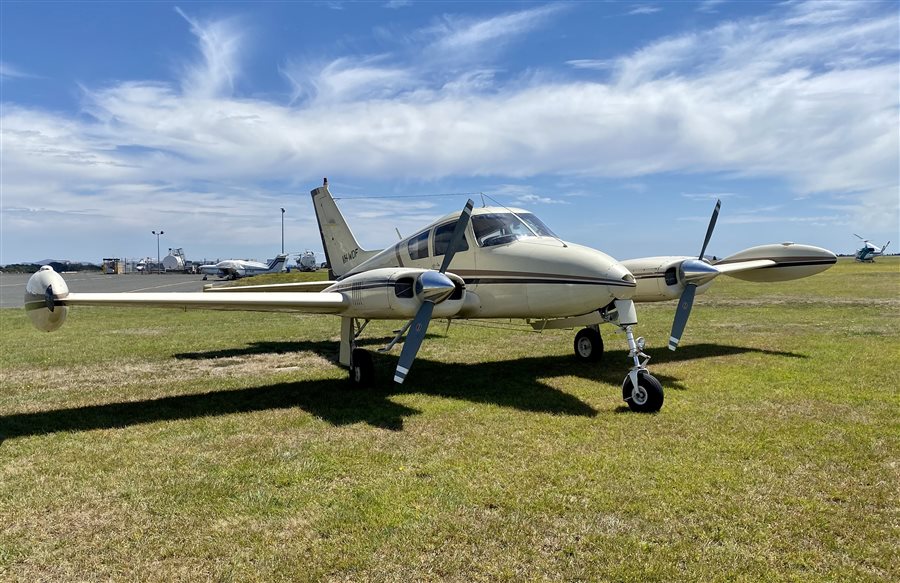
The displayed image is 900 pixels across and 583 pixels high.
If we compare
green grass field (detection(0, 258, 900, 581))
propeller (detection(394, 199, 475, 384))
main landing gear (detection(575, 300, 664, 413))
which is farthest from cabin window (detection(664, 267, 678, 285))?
propeller (detection(394, 199, 475, 384))

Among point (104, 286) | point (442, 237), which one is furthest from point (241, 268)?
point (442, 237)

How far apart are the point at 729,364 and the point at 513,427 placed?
6.64 meters

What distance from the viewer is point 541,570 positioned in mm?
3881

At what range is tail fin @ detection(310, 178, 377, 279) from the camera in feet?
51.7

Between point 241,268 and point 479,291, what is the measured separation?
85740mm

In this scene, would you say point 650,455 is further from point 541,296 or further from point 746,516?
point 541,296

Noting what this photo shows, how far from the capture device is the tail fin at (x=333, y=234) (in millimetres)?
15756

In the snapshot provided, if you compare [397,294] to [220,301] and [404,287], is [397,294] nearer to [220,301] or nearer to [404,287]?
[404,287]

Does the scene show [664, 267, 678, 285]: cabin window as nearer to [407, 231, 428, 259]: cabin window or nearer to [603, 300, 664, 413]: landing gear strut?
[603, 300, 664, 413]: landing gear strut

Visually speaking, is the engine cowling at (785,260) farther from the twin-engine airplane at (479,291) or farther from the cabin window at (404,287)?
the cabin window at (404,287)

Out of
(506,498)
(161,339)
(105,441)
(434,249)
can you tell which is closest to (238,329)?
(161,339)

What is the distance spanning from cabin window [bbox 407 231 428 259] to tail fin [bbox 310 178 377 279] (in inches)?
176

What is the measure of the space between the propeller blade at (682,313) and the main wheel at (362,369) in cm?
556

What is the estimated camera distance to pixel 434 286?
8.40 m
